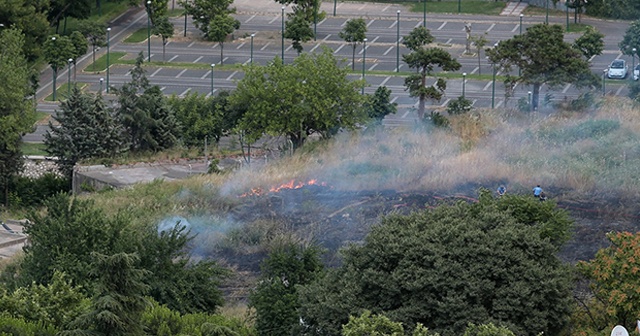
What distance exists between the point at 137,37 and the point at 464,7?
22203mm

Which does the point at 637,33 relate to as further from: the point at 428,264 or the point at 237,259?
the point at 428,264

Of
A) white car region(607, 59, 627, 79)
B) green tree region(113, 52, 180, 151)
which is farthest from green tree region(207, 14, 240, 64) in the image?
green tree region(113, 52, 180, 151)

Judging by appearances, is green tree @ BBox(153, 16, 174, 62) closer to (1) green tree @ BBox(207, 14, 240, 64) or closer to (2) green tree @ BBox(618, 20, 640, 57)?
(1) green tree @ BBox(207, 14, 240, 64)

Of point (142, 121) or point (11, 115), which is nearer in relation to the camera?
point (142, 121)

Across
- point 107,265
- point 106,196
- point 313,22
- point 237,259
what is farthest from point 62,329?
point 313,22

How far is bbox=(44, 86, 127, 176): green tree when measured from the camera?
68.6 m

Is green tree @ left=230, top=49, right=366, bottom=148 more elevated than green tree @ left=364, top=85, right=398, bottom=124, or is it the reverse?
green tree @ left=230, top=49, right=366, bottom=148

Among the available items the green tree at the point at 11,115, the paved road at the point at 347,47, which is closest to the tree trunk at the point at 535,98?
the paved road at the point at 347,47

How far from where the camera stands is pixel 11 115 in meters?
71.0

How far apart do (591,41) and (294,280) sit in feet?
162

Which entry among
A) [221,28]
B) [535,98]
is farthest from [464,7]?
[535,98]

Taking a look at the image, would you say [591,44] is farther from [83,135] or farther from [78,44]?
[83,135]

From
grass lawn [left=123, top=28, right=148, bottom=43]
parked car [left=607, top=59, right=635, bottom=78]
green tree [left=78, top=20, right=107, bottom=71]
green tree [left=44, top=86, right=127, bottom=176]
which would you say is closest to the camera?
green tree [left=44, top=86, right=127, bottom=176]

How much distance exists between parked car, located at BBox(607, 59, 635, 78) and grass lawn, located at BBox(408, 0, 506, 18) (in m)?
16.6
